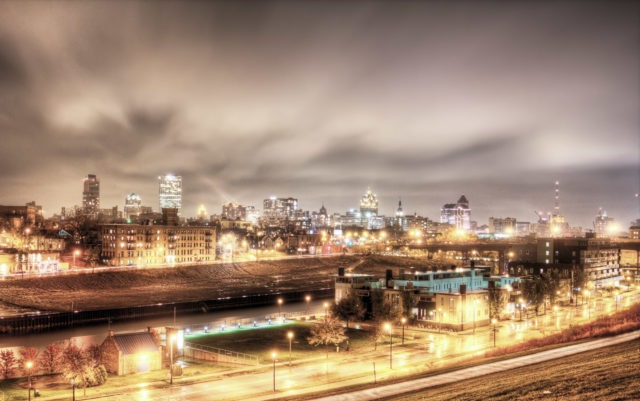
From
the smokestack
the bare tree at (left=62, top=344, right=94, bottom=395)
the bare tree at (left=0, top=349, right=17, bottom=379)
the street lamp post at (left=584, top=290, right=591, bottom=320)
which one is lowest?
the street lamp post at (left=584, top=290, right=591, bottom=320)

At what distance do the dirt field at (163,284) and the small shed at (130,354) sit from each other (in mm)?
39382

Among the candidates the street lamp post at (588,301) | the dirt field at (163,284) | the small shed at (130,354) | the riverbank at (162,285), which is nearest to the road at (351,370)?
the small shed at (130,354)

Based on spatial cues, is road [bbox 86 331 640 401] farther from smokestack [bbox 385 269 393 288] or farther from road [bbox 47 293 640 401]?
smokestack [bbox 385 269 393 288]

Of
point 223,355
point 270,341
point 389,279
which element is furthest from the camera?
point 389,279

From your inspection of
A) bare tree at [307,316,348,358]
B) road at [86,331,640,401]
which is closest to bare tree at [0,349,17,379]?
road at [86,331,640,401]

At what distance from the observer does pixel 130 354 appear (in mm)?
35562

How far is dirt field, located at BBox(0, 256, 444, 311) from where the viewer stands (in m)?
75.5

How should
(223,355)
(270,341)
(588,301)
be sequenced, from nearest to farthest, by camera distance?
(223,355) < (270,341) < (588,301)

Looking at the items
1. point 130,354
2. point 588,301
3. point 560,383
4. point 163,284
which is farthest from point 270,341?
point 163,284

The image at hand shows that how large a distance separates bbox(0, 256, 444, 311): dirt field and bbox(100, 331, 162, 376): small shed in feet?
129

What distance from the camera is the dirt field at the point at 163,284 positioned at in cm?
7550

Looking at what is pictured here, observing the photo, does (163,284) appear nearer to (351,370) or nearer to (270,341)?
(270,341)

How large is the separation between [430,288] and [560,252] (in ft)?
175

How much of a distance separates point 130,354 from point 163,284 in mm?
60037
